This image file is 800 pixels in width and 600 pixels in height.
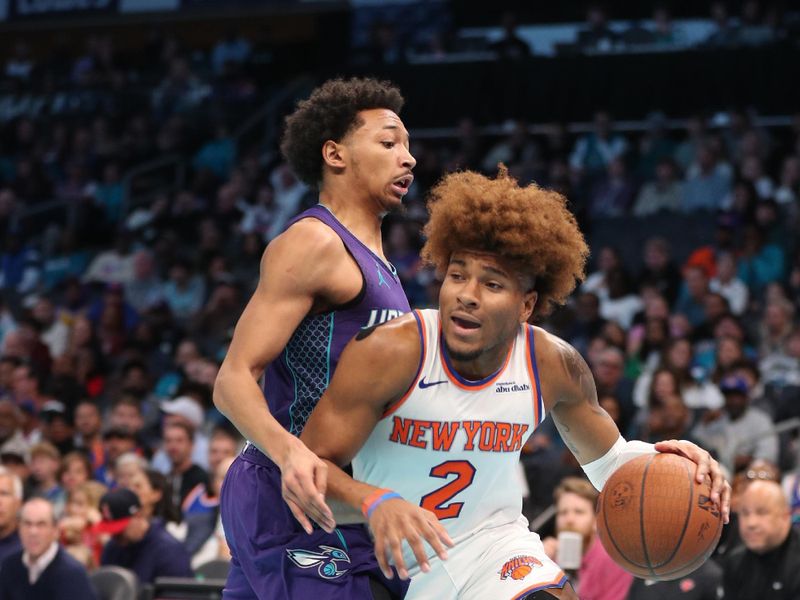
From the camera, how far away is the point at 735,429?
30.1 ft

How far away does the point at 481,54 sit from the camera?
1548 cm

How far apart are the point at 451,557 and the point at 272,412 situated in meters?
0.70

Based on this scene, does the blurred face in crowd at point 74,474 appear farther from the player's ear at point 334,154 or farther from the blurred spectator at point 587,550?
the player's ear at point 334,154

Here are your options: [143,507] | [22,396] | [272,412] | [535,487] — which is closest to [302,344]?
[272,412]

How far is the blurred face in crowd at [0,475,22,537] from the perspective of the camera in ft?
27.6

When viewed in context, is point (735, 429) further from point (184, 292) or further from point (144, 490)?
point (184, 292)

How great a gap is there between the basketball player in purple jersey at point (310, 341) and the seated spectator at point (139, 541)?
3.80 meters

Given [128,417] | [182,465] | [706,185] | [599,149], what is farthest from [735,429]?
[599,149]

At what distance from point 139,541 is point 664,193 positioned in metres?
6.68

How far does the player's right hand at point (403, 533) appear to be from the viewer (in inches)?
131

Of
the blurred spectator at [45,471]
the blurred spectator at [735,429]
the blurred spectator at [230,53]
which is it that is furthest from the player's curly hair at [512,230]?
the blurred spectator at [230,53]

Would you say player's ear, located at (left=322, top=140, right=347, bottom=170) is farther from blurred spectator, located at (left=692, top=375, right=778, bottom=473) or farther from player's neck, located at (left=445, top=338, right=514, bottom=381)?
blurred spectator, located at (left=692, top=375, right=778, bottom=473)

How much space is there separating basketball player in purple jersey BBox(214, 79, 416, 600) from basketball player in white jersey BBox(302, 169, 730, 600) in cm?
20

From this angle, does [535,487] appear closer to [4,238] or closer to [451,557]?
[451,557]
